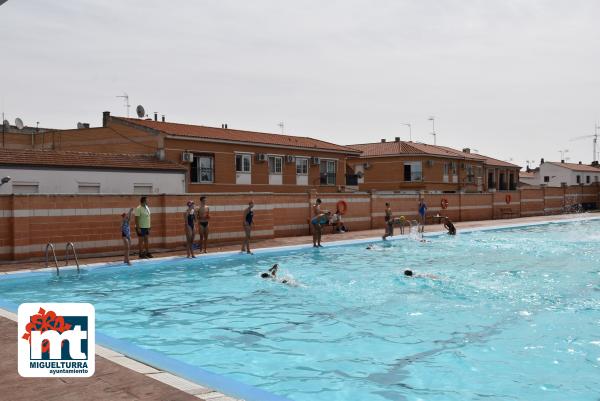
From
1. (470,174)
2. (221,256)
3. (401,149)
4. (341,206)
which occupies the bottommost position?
(221,256)

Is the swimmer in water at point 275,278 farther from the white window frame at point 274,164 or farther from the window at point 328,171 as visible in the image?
the window at point 328,171

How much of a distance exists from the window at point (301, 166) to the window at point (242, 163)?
447 centimetres

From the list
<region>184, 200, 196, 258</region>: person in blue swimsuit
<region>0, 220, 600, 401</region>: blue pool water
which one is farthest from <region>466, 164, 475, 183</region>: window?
<region>184, 200, 196, 258</region>: person in blue swimsuit

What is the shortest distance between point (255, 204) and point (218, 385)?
18103 mm

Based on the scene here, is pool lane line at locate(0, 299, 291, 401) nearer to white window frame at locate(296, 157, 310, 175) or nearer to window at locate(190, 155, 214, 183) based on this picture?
window at locate(190, 155, 214, 183)

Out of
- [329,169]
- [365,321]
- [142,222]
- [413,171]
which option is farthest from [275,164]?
[365,321]

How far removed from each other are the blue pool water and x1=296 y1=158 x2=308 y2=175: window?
19.4 metres

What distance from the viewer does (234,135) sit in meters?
36.9

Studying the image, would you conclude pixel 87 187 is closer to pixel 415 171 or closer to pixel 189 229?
pixel 189 229

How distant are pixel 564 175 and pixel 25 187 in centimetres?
7112

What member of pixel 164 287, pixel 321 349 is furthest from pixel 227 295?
pixel 321 349

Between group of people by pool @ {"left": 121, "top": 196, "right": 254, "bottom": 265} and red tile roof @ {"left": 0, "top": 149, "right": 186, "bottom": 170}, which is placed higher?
red tile roof @ {"left": 0, "top": 149, "right": 186, "bottom": 170}

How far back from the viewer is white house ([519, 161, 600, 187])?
77188mm

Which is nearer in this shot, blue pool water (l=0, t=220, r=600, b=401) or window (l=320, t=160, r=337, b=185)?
blue pool water (l=0, t=220, r=600, b=401)
